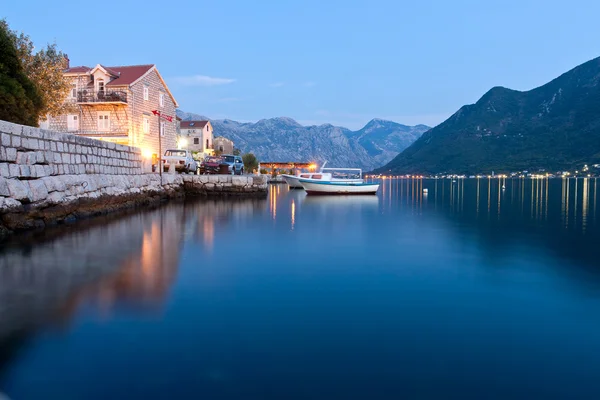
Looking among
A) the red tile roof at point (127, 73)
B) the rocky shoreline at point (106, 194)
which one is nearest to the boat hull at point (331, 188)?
the rocky shoreline at point (106, 194)

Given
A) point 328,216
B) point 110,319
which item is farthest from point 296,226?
point 110,319

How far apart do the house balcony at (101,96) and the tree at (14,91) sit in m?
17.5

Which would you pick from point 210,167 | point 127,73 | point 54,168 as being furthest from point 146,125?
point 54,168

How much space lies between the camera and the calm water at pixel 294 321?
159 inches

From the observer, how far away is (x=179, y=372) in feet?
13.8

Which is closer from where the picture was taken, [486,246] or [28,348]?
[28,348]

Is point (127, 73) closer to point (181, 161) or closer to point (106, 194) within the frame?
point (181, 161)

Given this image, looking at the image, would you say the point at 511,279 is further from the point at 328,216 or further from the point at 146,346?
the point at 328,216

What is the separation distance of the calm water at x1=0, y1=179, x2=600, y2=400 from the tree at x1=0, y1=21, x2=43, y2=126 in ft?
23.8

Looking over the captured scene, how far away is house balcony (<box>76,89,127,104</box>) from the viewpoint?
113ft

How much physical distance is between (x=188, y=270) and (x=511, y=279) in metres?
6.61

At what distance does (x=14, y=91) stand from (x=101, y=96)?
20.8m

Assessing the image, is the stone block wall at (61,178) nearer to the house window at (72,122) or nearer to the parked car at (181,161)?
the parked car at (181,161)

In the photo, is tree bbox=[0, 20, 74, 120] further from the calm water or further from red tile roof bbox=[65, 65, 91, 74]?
the calm water
